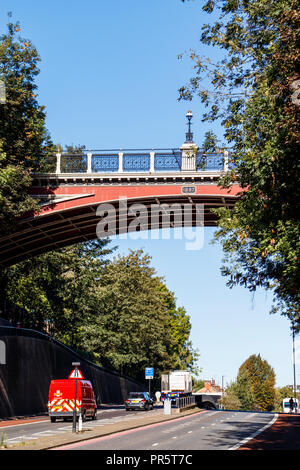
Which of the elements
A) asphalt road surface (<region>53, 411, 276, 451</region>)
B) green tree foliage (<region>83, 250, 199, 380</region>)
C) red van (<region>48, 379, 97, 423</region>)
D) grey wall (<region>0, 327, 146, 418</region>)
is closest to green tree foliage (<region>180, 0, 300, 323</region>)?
asphalt road surface (<region>53, 411, 276, 451</region>)

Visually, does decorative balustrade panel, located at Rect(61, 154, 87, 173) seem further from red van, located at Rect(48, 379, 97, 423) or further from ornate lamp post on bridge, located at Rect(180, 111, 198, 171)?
red van, located at Rect(48, 379, 97, 423)

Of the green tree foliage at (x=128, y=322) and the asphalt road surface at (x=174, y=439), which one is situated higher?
the green tree foliage at (x=128, y=322)

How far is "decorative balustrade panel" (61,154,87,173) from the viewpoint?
136 ft

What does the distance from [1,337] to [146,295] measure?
33.5m

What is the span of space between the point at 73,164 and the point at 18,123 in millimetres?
5712

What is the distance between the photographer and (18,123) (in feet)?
121

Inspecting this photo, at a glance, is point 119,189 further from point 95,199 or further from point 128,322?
point 128,322

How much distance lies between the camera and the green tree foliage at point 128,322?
59.0m

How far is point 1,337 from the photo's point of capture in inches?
1462

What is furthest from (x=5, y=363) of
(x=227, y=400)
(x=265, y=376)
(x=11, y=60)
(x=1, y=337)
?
(x=265, y=376)

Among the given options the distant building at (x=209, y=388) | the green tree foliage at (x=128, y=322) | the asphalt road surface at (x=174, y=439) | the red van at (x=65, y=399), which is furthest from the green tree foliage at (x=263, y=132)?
the distant building at (x=209, y=388)

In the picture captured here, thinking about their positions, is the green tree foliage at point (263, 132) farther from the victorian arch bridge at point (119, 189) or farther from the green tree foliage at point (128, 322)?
the green tree foliage at point (128, 322)

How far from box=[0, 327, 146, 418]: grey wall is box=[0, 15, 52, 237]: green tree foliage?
24.5 feet

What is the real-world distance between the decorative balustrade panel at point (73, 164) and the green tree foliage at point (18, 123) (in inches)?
98.2
